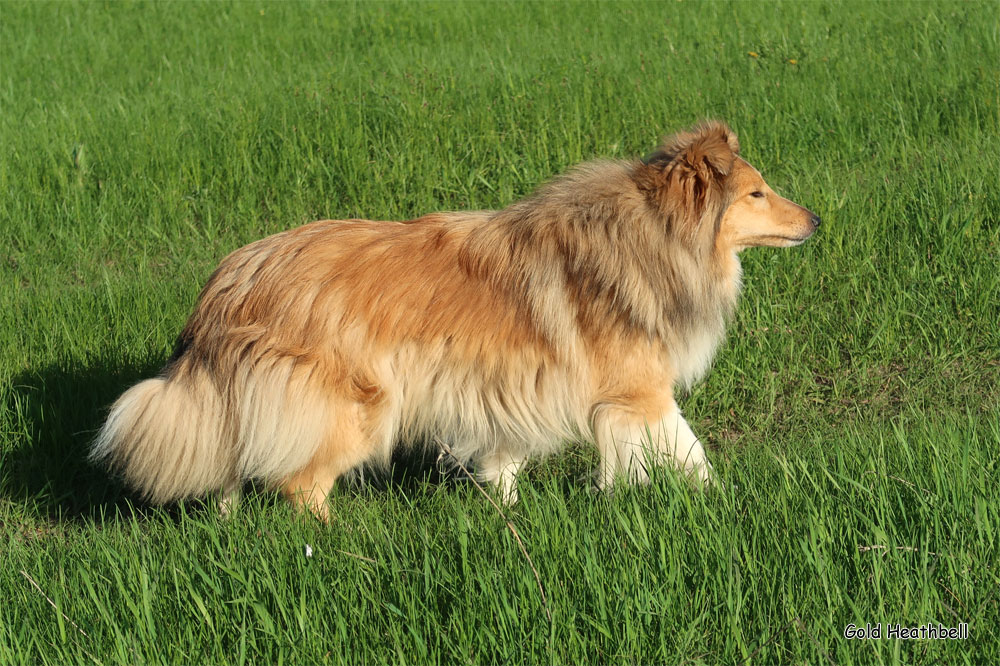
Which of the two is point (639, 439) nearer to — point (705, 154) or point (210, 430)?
point (705, 154)

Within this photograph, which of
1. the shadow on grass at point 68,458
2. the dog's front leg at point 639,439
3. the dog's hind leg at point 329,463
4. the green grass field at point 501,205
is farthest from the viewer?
the shadow on grass at point 68,458

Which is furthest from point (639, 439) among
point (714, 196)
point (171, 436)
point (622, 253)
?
point (171, 436)

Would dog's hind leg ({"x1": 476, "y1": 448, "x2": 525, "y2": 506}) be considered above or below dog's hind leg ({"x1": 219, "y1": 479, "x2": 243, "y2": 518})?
below

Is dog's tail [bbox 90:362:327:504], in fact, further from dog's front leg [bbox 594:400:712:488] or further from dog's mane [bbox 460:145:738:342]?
dog's front leg [bbox 594:400:712:488]

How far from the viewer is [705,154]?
12.1 ft

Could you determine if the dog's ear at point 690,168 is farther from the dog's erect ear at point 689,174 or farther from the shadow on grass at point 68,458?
the shadow on grass at point 68,458

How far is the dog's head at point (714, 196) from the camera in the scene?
12.2 feet

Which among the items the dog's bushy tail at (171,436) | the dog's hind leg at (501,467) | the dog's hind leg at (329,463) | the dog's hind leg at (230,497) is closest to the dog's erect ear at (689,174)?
the dog's hind leg at (501,467)

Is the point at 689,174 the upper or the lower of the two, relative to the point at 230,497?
upper


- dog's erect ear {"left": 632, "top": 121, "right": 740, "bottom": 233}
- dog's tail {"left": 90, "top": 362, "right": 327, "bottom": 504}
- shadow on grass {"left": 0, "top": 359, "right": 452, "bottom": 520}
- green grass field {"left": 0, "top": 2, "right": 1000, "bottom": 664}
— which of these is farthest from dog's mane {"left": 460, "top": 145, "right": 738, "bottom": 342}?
shadow on grass {"left": 0, "top": 359, "right": 452, "bottom": 520}

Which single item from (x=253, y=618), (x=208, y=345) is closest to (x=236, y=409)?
(x=208, y=345)

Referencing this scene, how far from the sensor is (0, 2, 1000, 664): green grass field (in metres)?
2.68

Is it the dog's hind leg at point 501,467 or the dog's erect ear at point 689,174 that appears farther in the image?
the dog's hind leg at point 501,467

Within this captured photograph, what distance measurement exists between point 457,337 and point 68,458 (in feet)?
7.31
